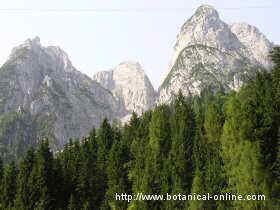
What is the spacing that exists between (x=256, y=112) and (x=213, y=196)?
12825mm

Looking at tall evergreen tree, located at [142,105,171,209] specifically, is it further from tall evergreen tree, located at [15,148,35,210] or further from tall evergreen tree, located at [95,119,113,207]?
tall evergreen tree, located at [15,148,35,210]

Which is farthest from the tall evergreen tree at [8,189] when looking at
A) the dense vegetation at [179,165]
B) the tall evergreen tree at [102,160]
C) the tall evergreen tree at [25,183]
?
the tall evergreen tree at [102,160]

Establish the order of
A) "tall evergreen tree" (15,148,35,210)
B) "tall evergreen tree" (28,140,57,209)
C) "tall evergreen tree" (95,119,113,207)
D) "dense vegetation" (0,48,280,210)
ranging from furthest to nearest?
"tall evergreen tree" (95,119,113,207), "tall evergreen tree" (28,140,57,209), "tall evergreen tree" (15,148,35,210), "dense vegetation" (0,48,280,210)

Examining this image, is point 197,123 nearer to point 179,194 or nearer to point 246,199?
point 179,194

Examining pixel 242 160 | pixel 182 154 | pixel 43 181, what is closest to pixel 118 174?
pixel 182 154

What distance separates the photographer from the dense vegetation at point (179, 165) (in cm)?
4447

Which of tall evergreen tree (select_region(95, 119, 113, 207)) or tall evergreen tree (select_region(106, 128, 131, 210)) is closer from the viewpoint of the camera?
tall evergreen tree (select_region(106, 128, 131, 210))

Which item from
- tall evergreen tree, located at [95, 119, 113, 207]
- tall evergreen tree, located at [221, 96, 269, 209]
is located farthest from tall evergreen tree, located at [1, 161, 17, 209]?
tall evergreen tree, located at [221, 96, 269, 209]

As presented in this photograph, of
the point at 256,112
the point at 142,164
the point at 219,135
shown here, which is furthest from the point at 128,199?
the point at 256,112

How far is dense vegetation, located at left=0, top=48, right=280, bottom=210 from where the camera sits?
146 ft

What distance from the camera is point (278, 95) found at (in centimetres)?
4503

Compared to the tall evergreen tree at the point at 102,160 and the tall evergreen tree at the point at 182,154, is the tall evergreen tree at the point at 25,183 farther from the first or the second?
the tall evergreen tree at the point at 182,154

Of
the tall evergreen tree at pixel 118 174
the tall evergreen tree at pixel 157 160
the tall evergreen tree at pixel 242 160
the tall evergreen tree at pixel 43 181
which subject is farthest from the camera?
the tall evergreen tree at pixel 118 174

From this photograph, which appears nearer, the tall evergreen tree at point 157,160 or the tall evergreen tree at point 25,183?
the tall evergreen tree at point 25,183
